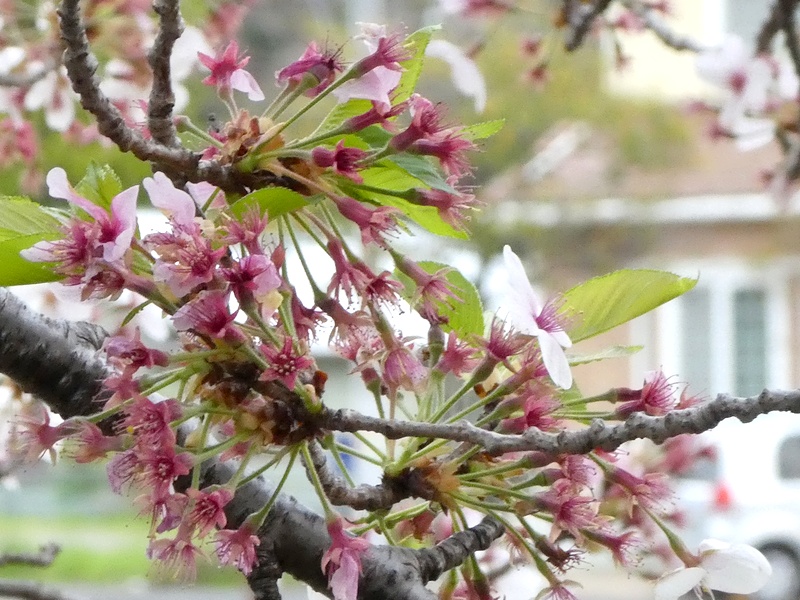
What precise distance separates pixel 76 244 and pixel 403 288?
0.16 meters

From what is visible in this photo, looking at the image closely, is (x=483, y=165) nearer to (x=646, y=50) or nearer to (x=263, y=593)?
(x=646, y=50)

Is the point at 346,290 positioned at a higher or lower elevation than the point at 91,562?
higher

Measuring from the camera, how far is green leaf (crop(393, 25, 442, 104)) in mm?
595

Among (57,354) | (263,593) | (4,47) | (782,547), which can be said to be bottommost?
(782,547)

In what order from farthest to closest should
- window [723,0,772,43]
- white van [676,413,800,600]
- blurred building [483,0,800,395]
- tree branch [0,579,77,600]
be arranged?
1. window [723,0,772,43]
2. blurred building [483,0,800,395]
3. white van [676,413,800,600]
4. tree branch [0,579,77,600]

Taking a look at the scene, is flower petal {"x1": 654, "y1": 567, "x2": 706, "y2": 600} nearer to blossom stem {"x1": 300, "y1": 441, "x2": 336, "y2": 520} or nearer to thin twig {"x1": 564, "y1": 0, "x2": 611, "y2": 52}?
blossom stem {"x1": 300, "y1": 441, "x2": 336, "y2": 520}

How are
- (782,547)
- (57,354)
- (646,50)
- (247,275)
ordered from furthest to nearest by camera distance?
1. (646,50)
2. (782,547)
3. (57,354)
4. (247,275)

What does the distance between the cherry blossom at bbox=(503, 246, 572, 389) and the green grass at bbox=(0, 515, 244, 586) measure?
219 inches

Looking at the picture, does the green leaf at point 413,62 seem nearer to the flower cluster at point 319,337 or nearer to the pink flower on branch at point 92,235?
the flower cluster at point 319,337

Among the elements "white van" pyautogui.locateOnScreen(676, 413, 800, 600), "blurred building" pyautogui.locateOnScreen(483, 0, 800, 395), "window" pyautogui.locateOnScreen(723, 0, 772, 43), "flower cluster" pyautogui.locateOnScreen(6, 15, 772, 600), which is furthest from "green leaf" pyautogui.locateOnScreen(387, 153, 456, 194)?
"window" pyautogui.locateOnScreen(723, 0, 772, 43)

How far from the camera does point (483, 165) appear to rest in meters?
6.21

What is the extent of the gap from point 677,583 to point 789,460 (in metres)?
4.87

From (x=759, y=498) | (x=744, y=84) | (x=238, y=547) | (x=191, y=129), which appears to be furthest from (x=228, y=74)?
(x=759, y=498)

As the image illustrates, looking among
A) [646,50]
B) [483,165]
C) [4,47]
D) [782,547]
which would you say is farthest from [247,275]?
[646,50]
